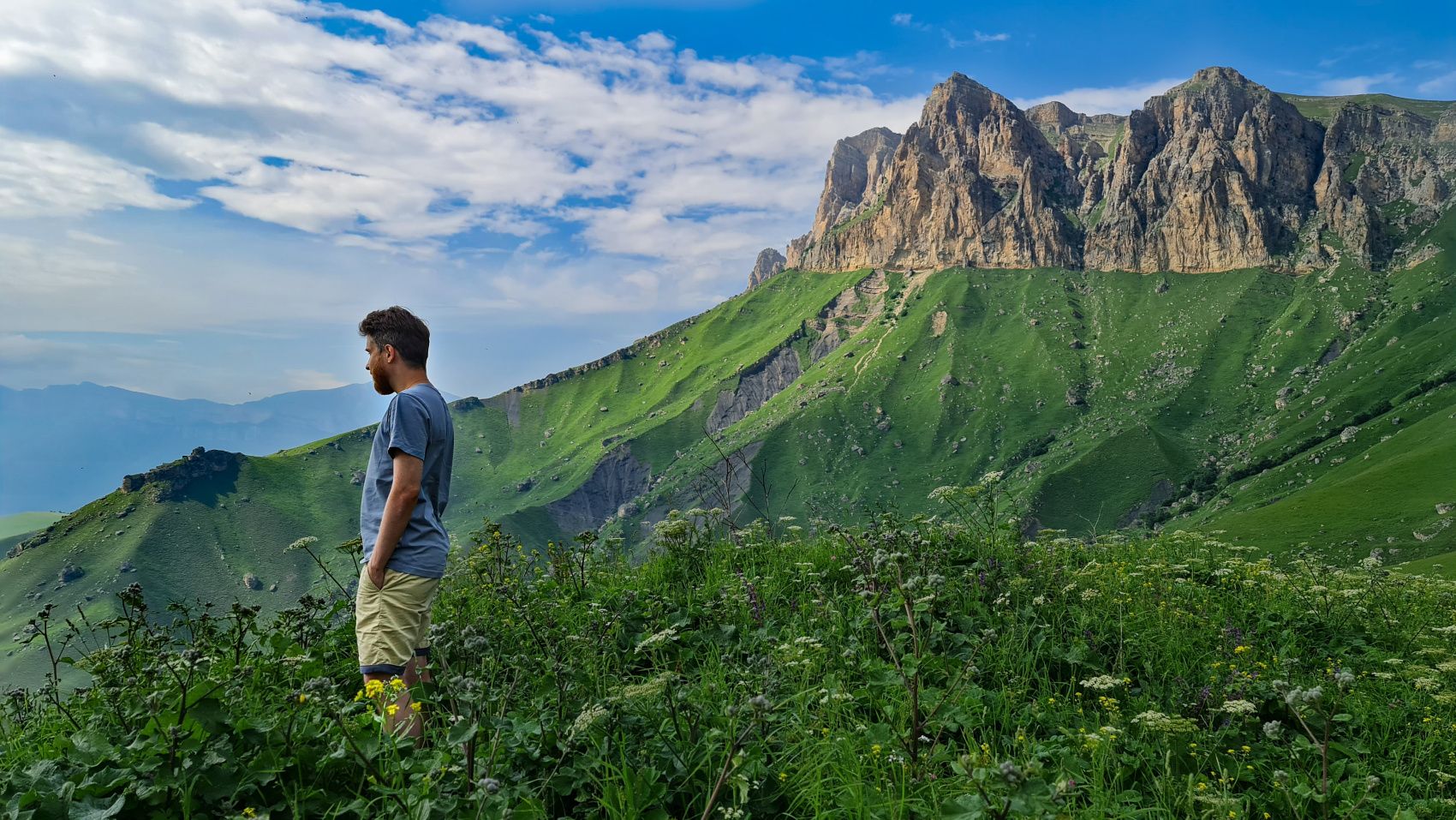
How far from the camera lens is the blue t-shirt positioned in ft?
18.1

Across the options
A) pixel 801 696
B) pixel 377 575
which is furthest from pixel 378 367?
pixel 801 696

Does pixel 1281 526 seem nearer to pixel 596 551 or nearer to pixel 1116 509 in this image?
pixel 1116 509

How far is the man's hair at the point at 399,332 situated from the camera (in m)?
6.01

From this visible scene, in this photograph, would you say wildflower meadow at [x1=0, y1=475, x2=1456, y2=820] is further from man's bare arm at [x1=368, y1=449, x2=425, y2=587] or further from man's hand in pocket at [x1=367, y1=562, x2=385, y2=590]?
man's bare arm at [x1=368, y1=449, x2=425, y2=587]

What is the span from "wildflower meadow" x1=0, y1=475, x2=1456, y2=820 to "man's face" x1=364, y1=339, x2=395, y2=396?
192 cm

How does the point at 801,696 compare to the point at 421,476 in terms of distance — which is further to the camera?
the point at 421,476

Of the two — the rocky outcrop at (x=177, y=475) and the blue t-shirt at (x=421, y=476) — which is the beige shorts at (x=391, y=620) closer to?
the blue t-shirt at (x=421, y=476)

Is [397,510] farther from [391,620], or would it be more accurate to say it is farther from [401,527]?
[391,620]

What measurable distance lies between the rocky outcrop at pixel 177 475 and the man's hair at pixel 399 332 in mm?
216531

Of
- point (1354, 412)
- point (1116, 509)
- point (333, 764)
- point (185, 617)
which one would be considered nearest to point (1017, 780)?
point (333, 764)

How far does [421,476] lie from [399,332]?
135 centimetres

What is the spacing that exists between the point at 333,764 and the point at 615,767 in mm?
1465

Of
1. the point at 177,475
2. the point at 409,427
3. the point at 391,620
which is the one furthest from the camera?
the point at 177,475

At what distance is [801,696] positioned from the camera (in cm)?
462
